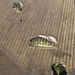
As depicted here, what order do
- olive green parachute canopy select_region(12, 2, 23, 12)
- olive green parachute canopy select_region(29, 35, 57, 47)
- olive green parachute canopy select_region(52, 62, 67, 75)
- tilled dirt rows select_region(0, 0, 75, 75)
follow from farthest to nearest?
1. olive green parachute canopy select_region(12, 2, 23, 12)
2. olive green parachute canopy select_region(29, 35, 57, 47)
3. tilled dirt rows select_region(0, 0, 75, 75)
4. olive green parachute canopy select_region(52, 62, 67, 75)

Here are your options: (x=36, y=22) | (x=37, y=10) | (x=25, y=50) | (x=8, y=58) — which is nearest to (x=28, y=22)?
(x=36, y=22)

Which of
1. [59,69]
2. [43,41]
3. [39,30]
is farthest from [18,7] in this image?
[59,69]

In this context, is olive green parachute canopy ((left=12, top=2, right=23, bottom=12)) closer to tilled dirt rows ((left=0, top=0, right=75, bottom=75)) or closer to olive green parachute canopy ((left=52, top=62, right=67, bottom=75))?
tilled dirt rows ((left=0, top=0, right=75, bottom=75))

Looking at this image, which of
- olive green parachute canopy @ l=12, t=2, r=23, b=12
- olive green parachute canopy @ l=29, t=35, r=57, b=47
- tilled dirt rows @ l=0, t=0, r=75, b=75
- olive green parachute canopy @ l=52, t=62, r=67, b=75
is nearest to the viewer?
olive green parachute canopy @ l=52, t=62, r=67, b=75

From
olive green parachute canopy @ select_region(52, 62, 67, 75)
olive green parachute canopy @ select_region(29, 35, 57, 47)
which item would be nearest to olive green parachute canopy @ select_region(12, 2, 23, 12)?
olive green parachute canopy @ select_region(29, 35, 57, 47)

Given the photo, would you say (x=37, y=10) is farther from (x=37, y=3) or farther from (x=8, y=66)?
(x=8, y=66)

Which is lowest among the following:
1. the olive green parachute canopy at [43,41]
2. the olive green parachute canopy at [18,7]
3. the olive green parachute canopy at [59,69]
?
the olive green parachute canopy at [59,69]

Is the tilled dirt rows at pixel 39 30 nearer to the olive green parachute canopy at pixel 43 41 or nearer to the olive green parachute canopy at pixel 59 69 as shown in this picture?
the olive green parachute canopy at pixel 43 41

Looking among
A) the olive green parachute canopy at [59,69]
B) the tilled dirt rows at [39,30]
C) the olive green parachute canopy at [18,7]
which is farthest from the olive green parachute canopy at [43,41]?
the olive green parachute canopy at [18,7]
